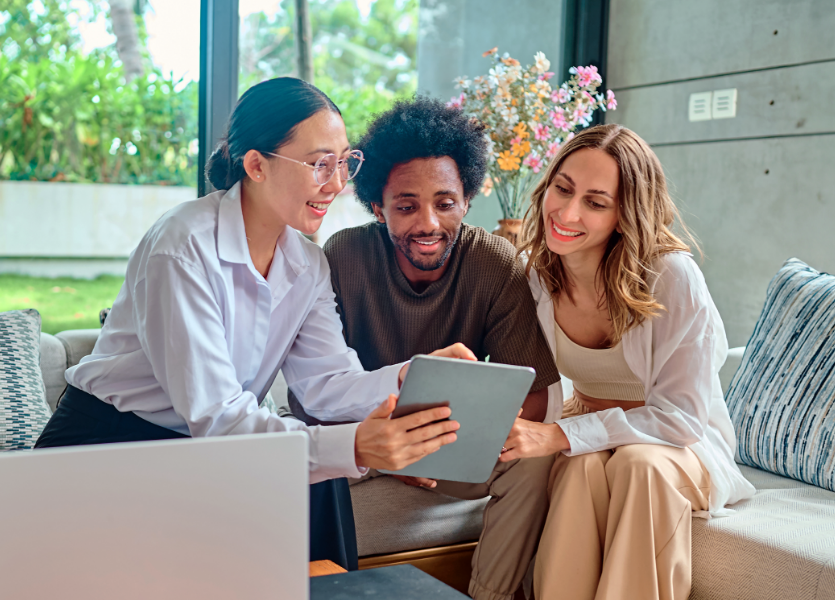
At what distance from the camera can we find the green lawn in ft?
8.66

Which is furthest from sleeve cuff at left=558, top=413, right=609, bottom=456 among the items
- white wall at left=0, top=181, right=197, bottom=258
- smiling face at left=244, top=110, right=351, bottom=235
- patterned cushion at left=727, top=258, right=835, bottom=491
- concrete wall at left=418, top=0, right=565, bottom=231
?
concrete wall at left=418, top=0, right=565, bottom=231

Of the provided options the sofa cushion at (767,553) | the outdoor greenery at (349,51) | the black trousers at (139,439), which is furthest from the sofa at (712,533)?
the outdoor greenery at (349,51)

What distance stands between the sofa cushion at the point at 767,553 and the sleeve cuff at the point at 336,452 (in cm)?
A: 82

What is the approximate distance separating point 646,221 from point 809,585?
0.83 meters

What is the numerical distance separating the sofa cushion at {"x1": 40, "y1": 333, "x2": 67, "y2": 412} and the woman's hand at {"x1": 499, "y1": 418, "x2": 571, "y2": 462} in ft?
4.04

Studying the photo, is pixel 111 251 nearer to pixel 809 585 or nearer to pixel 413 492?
pixel 413 492

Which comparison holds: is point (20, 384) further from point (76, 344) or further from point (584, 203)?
point (584, 203)

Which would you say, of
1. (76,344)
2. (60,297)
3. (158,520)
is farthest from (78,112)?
(158,520)

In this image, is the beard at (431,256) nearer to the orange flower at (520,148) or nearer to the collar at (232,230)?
the collar at (232,230)

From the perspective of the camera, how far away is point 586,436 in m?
1.64

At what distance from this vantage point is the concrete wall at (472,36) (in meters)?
3.68

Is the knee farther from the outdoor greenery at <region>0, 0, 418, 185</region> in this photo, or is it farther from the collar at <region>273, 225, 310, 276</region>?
the outdoor greenery at <region>0, 0, 418, 185</region>

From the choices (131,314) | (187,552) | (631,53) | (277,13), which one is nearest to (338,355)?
(131,314)

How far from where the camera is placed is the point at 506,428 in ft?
4.27
